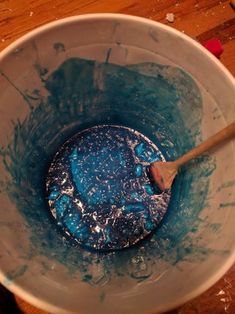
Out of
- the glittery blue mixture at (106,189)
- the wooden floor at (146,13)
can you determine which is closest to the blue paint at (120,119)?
the glittery blue mixture at (106,189)

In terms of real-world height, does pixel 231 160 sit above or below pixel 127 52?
below

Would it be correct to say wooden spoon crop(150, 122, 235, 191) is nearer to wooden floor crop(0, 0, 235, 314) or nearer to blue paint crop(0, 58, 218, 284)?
blue paint crop(0, 58, 218, 284)

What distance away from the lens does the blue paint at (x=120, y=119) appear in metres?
0.58

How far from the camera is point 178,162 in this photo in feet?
2.04

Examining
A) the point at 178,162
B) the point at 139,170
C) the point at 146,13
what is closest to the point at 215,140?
the point at 178,162

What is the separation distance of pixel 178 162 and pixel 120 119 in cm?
18

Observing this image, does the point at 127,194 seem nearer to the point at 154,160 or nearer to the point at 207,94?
the point at 154,160

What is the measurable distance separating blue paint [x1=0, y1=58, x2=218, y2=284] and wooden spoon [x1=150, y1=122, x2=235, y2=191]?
0.03m

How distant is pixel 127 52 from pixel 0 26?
331 millimetres

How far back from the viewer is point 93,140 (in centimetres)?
76

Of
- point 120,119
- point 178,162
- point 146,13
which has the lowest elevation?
point 178,162

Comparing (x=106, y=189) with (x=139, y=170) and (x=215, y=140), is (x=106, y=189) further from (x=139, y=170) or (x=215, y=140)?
(x=215, y=140)

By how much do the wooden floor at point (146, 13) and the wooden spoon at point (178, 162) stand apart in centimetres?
26

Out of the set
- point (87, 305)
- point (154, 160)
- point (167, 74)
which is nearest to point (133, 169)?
point (154, 160)
